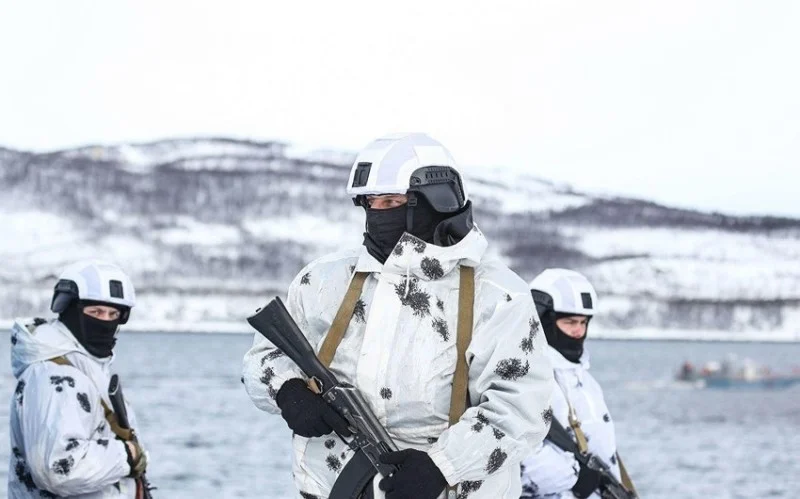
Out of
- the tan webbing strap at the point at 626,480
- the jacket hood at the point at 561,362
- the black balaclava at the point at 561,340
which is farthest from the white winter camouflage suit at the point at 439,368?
the tan webbing strap at the point at 626,480

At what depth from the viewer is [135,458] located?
679cm

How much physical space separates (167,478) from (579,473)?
27246mm

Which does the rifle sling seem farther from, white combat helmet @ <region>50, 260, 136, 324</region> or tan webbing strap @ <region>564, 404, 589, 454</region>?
tan webbing strap @ <region>564, 404, 589, 454</region>

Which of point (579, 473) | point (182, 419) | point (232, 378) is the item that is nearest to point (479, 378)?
point (579, 473)

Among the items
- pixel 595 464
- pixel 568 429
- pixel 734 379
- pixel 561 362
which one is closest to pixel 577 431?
Result: pixel 568 429

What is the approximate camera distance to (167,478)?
33.2m

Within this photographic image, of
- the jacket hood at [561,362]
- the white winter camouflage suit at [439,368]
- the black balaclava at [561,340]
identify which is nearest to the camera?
the white winter camouflage suit at [439,368]

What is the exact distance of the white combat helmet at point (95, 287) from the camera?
7004 millimetres

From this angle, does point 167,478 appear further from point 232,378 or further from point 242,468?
point 232,378

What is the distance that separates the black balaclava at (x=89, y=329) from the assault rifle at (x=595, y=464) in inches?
90.1

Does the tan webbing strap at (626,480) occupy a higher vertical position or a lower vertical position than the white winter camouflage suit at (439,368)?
lower

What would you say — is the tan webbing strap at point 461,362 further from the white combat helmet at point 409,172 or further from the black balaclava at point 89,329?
the black balaclava at point 89,329

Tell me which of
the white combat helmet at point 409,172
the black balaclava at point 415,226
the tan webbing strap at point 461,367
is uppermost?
the white combat helmet at point 409,172

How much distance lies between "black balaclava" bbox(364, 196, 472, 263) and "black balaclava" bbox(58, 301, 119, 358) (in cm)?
285
